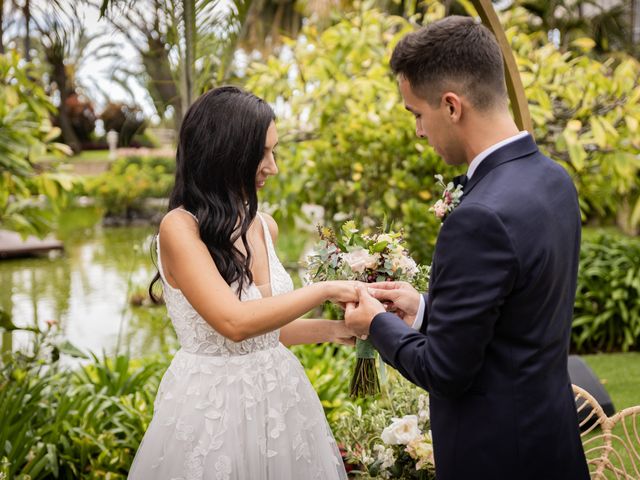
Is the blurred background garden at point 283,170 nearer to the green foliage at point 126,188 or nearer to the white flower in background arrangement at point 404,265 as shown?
the white flower in background arrangement at point 404,265

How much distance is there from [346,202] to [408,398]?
11.1ft

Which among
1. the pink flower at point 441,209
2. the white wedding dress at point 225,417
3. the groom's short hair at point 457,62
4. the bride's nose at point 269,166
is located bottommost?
the white wedding dress at point 225,417

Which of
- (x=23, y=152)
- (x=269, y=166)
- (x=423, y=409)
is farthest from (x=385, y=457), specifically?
(x=23, y=152)

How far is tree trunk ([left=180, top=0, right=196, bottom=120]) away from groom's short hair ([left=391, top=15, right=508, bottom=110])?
272 centimetres

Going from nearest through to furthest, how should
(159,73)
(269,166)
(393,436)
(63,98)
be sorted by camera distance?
(269,166) → (393,436) → (159,73) → (63,98)

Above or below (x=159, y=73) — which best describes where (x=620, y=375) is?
below

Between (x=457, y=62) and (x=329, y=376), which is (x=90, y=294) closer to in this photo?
(x=329, y=376)

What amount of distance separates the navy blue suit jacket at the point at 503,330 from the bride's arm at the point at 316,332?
27.9 inches

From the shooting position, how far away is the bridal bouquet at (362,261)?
251 cm

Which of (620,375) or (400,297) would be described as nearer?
(400,297)

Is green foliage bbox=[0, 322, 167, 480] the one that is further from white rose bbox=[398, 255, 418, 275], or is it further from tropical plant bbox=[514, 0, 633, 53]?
→ tropical plant bbox=[514, 0, 633, 53]

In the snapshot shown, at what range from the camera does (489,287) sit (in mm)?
1707

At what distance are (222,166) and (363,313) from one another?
27.9 inches

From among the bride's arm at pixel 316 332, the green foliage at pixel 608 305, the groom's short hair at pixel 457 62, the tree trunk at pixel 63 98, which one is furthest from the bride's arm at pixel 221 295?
the tree trunk at pixel 63 98
